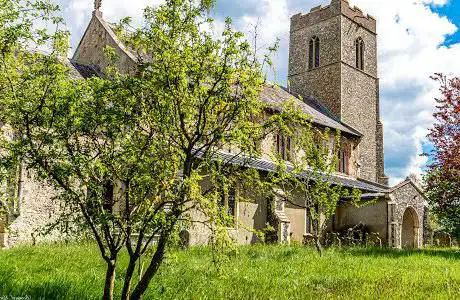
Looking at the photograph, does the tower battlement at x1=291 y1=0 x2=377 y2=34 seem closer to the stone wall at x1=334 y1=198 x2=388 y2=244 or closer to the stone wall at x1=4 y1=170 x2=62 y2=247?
the stone wall at x1=334 y1=198 x2=388 y2=244

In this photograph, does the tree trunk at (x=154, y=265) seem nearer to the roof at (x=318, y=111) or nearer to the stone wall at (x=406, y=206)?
the stone wall at (x=406, y=206)

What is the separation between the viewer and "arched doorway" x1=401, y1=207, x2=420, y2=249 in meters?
28.0

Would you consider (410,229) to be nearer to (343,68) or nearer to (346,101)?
(346,101)

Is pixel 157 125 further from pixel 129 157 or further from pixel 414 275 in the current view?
pixel 414 275

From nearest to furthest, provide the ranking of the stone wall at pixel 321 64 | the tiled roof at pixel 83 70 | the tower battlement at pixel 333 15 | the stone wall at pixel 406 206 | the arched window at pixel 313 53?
the tiled roof at pixel 83 70, the stone wall at pixel 406 206, the stone wall at pixel 321 64, the tower battlement at pixel 333 15, the arched window at pixel 313 53

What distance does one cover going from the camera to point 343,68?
35.9 meters

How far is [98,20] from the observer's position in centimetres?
2339

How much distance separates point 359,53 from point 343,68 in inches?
137

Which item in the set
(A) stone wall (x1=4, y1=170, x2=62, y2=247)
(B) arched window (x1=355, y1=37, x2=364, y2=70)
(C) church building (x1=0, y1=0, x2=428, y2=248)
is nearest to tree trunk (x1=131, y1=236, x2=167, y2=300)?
(A) stone wall (x1=4, y1=170, x2=62, y2=247)

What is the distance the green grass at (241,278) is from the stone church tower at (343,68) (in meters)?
23.0

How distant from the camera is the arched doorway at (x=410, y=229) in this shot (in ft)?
92.0

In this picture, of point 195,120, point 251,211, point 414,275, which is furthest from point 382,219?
point 195,120

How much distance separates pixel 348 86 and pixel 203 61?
31674mm

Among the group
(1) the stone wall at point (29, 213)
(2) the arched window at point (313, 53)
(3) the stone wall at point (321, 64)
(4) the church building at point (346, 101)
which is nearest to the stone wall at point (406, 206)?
(4) the church building at point (346, 101)
